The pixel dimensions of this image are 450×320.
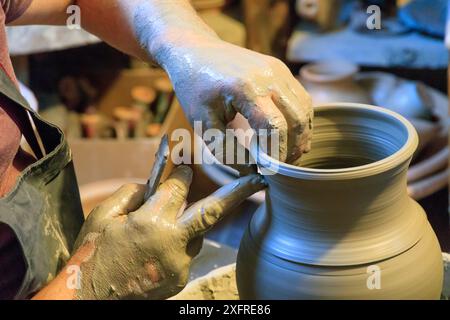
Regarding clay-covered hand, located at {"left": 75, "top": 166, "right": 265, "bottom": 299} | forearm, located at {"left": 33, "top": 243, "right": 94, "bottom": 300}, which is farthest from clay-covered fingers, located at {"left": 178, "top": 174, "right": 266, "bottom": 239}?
forearm, located at {"left": 33, "top": 243, "right": 94, "bottom": 300}

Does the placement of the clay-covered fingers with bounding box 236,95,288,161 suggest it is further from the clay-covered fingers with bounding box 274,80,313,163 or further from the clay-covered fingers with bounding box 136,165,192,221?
the clay-covered fingers with bounding box 136,165,192,221

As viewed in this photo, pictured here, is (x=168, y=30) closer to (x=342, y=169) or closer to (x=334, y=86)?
(x=342, y=169)

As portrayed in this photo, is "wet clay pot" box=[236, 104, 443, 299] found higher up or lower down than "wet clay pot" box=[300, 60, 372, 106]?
higher up

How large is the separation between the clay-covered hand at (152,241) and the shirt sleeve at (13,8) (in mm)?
410

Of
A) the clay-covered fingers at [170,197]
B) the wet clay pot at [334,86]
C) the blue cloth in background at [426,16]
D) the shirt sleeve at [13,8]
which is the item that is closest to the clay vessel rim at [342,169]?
the clay-covered fingers at [170,197]

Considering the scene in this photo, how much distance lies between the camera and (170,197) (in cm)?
98

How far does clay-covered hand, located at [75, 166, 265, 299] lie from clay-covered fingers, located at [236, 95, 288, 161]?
0.07 meters

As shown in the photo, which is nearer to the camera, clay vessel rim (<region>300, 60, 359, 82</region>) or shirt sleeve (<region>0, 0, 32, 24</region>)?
shirt sleeve (<region>0, 0, 32, 24</region>)

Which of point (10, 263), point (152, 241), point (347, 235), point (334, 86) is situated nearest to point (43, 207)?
point (10, 263)

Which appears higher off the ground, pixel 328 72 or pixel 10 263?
pixel 10 263

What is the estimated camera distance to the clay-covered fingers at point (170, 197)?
3.18ft

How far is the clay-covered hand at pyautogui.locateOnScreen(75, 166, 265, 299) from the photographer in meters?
0.96

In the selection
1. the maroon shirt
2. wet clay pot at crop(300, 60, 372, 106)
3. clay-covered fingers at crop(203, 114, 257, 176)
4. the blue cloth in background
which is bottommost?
wet clay pot at crop(300, 60, 372, 106)

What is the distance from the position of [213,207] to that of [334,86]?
1.49 metres
